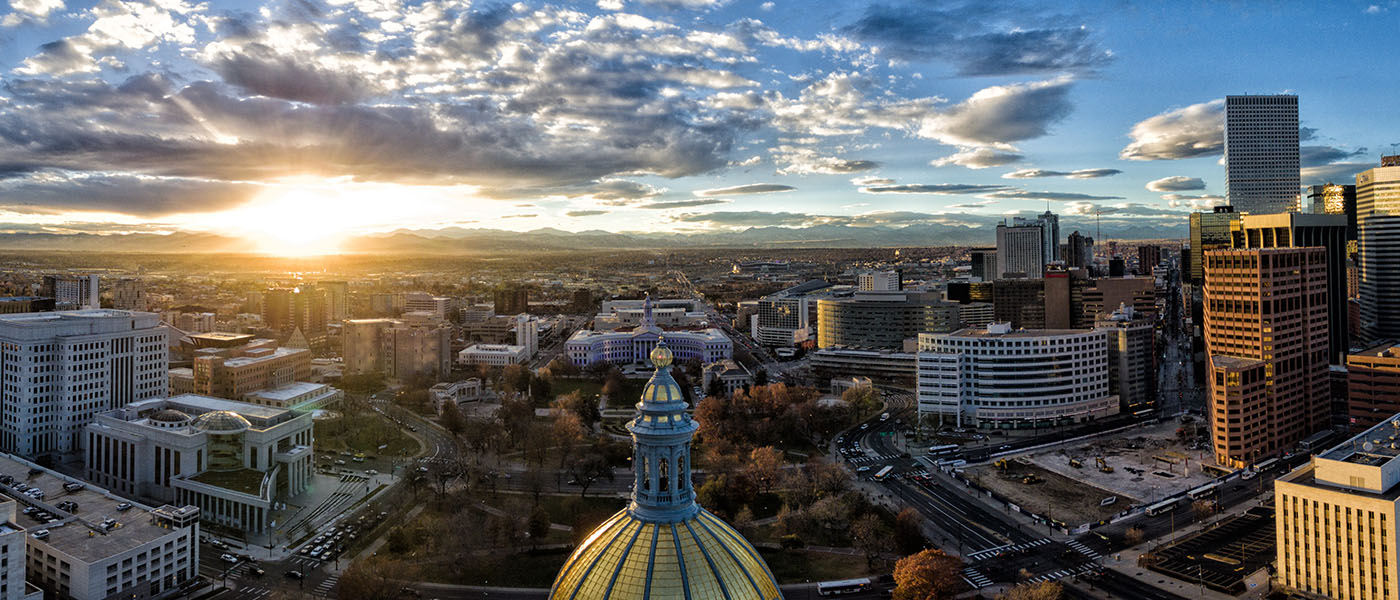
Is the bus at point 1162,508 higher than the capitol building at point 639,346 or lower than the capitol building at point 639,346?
lower

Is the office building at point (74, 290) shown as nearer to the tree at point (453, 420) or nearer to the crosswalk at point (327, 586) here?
the tree at point (453, 420)

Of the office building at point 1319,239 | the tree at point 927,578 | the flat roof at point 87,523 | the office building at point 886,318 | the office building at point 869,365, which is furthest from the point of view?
the office building at point 886,318

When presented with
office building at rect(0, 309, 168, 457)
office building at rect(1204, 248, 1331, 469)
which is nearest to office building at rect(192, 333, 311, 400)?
office building at rect(0, 309, 168, 457)

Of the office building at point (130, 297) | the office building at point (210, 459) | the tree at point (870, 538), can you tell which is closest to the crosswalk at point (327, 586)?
the office building at point (210, 459)

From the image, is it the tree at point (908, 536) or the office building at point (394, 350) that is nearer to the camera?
the tree at point (908, 536)

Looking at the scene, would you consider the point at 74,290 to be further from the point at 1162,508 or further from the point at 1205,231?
the point at 1205,231

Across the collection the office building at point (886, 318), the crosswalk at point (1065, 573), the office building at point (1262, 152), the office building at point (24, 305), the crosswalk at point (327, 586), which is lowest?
the crosswalk at point (1065, 573)
